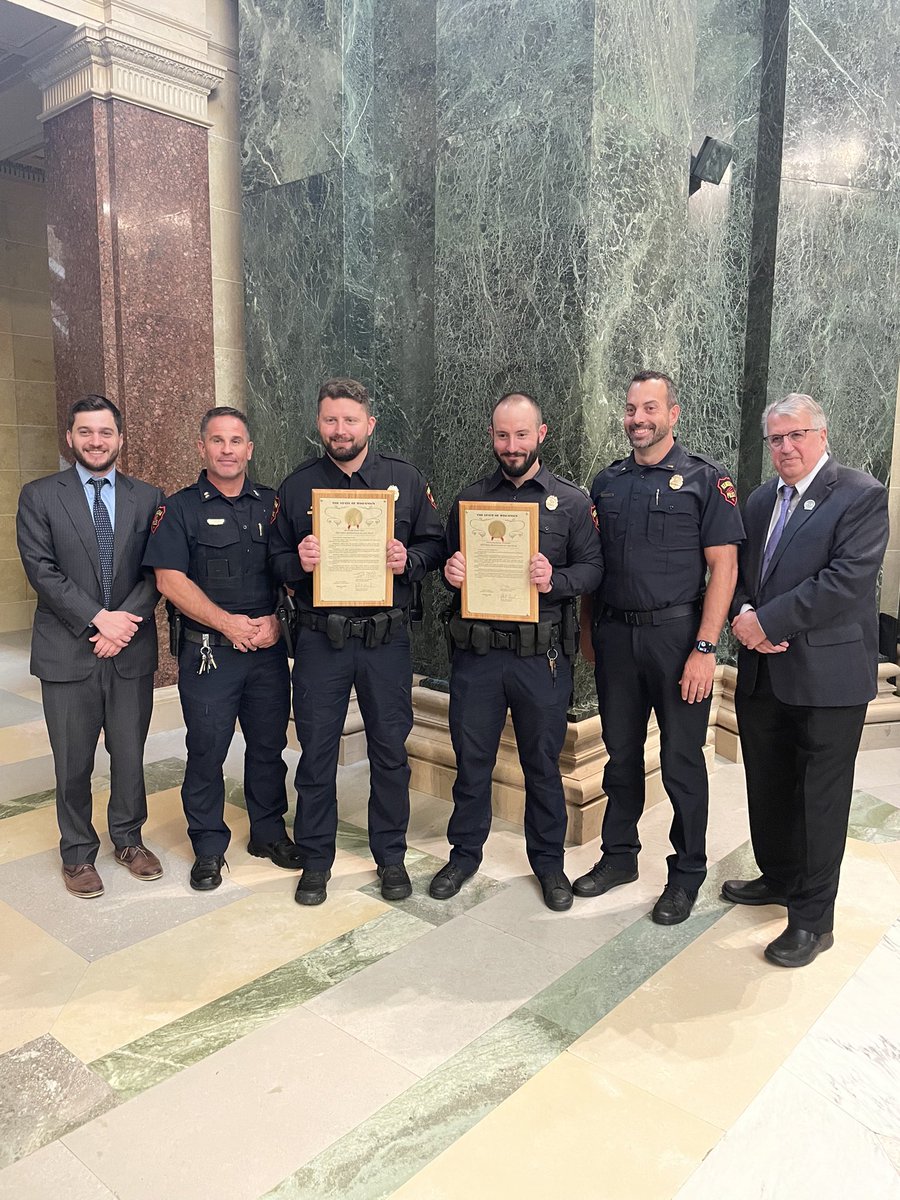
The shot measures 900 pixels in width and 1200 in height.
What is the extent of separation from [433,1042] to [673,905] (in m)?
1.07

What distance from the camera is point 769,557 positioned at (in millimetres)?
2877

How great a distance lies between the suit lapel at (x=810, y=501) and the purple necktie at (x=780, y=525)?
4cm

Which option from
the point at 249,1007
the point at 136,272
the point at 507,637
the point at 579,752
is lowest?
the point at 249,1007

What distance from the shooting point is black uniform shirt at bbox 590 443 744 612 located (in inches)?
117

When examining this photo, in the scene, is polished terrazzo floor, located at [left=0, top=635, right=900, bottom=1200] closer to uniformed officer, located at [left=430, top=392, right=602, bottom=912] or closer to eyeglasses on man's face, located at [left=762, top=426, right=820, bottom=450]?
uniformed officer, located at [left=430, top=392, right=602, bottom=912]

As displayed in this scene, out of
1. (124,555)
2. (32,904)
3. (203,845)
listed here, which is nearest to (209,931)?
(203,845)

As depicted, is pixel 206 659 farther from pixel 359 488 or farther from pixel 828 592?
pixel 828 592

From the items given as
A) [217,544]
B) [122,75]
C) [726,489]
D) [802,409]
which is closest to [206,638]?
[217,544]

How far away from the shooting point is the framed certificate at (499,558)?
3.01 meters

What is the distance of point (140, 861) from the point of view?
3373 mm

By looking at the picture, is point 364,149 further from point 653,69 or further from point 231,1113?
point 231,1113

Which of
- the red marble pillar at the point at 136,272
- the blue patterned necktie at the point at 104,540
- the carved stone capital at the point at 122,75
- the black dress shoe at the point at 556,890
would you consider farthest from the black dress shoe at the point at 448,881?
the carved stone capital at the point at 122,75

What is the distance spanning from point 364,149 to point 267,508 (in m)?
2.35

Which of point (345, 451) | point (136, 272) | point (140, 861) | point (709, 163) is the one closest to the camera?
point (345, 451)
